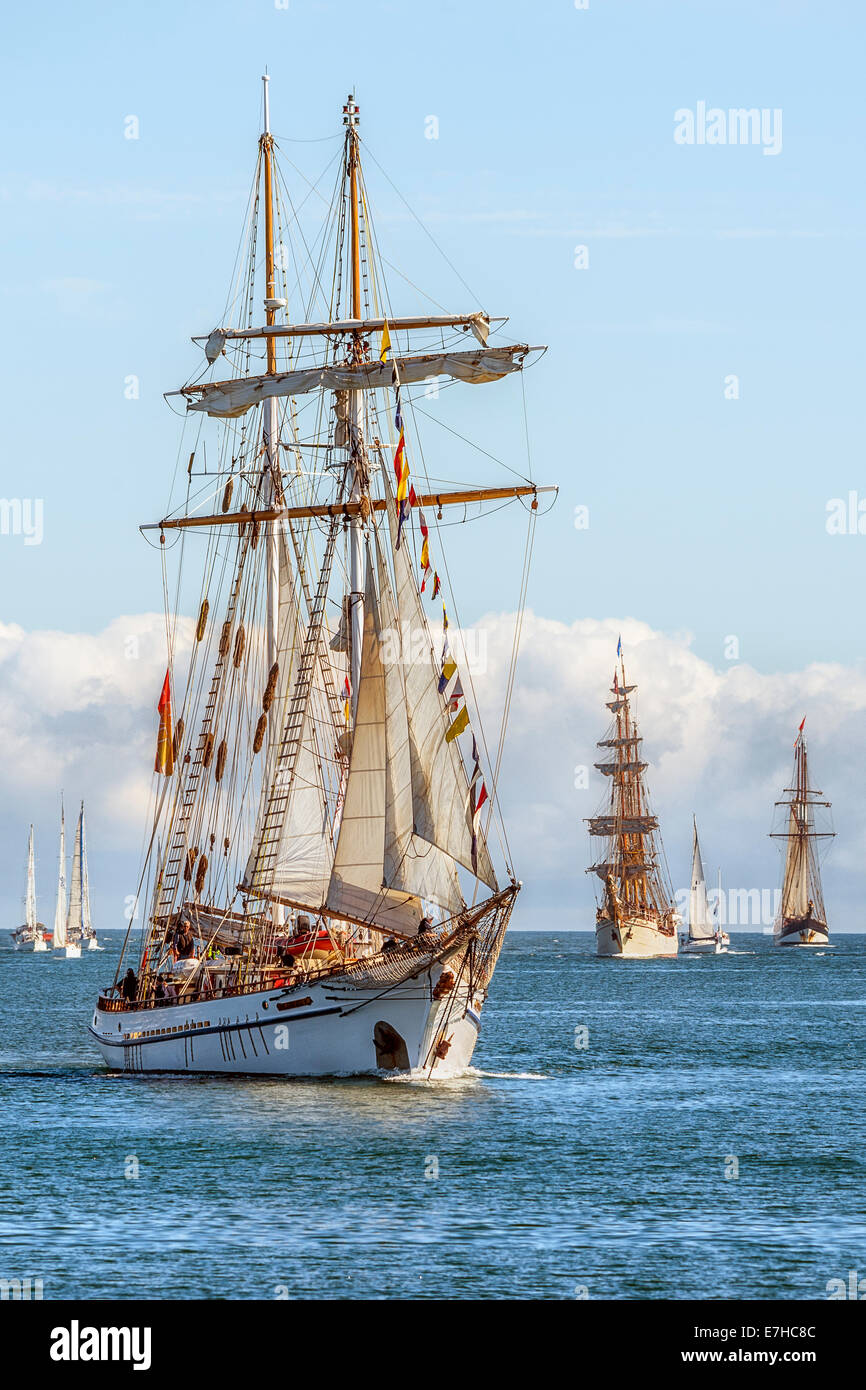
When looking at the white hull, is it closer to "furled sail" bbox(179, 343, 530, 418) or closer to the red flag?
the red flag

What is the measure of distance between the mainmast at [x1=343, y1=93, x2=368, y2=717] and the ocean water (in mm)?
13156

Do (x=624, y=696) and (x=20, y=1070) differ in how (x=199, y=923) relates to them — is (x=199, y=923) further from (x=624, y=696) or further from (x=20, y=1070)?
(x=624, y=696)

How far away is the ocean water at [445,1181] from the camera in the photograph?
31.2 m

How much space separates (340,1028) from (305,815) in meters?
8.93

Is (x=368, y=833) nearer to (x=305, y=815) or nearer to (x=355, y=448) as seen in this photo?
(x=305, y=815)

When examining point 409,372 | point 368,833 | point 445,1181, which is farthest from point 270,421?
point 445,1181

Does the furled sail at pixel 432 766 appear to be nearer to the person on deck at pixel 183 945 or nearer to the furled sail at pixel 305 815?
the furled sail at pixel 305 815

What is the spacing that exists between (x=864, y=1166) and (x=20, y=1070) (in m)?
29.9

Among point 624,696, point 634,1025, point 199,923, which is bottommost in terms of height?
point 634,1025

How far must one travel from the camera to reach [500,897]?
165 feet

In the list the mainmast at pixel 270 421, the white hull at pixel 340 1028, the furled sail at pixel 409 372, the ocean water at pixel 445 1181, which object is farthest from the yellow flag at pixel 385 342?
the ocean water at pixel 445 1181

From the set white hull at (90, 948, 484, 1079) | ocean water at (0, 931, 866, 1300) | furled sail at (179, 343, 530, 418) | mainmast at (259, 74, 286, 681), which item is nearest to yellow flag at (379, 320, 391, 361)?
furled sail at (179, 343, 530, 418)

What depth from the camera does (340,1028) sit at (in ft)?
169
